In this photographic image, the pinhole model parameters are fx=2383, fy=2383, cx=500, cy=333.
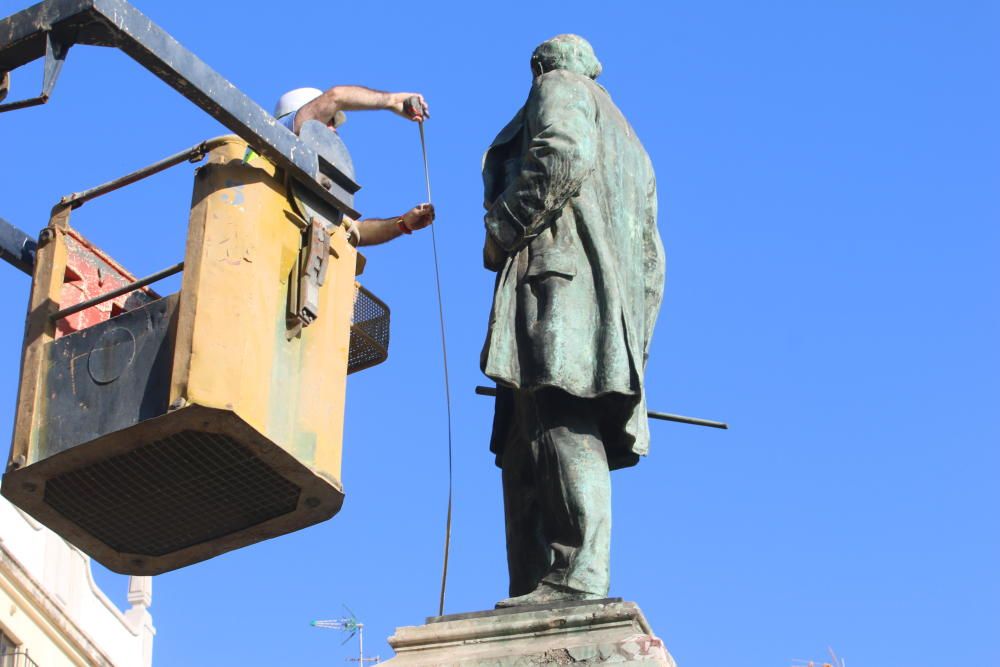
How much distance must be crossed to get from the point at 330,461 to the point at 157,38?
1.76m

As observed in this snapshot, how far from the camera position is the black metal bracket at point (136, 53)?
356 inches

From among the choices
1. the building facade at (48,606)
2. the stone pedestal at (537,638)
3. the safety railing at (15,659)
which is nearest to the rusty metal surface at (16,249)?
the stone pedestal at (537,638)

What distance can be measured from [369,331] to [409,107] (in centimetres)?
130

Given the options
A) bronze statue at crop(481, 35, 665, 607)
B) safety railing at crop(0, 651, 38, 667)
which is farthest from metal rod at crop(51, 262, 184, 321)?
safety railing at crop(0, 651, 38, 667)

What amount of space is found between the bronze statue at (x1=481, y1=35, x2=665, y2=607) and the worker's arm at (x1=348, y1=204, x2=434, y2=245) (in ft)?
3.38

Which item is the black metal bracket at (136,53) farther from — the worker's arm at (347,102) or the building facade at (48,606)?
the building facade at (48,606)

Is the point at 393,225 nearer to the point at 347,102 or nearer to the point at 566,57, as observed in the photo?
the point at 347,102

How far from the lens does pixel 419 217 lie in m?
11.3

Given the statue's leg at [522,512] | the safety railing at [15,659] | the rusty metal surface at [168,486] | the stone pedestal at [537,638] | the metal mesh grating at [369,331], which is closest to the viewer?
the stone pedestal at [537,638]

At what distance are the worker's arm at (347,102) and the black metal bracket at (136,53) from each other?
1.51 m

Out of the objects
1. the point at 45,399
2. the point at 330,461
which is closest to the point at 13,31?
the point at 45,399

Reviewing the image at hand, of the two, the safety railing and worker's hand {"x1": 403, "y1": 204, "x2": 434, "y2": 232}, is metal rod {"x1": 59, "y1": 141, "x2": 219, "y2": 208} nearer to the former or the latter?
worker's hand {"x1": 403, "y1": 204, "x2": 434, "y2": 232}

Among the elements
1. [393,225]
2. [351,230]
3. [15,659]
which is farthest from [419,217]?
[15,659]

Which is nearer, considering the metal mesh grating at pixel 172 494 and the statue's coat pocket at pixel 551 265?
the metal mesh grating at pixel 172 494
